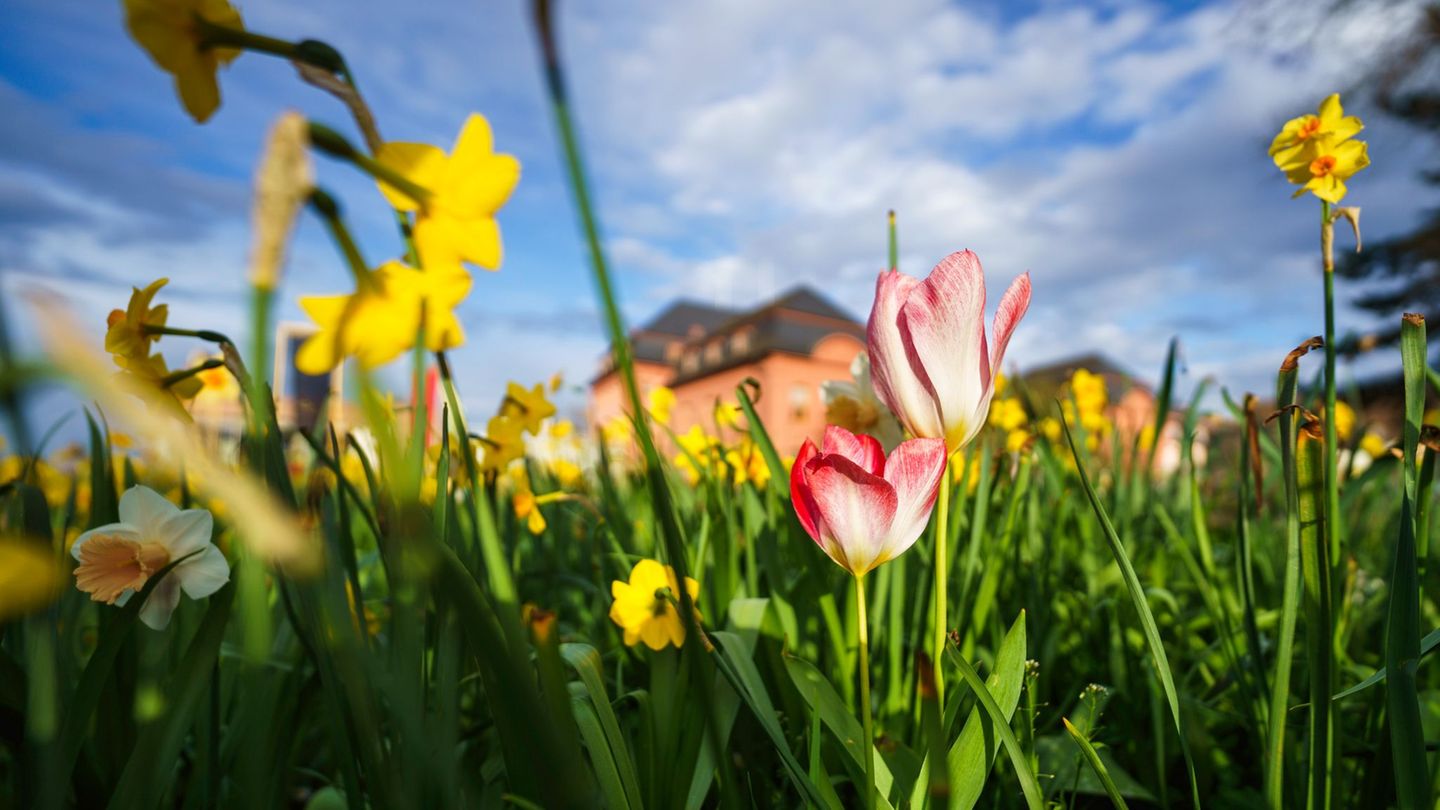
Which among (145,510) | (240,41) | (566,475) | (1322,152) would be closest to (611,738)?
(145,510)

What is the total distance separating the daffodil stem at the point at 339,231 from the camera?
0.29m

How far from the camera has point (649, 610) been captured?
900 millimetres

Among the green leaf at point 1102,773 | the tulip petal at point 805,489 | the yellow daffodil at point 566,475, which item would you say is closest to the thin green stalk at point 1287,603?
the green leaf at point 1102,773

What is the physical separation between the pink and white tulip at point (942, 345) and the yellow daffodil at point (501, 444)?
840 millimetres

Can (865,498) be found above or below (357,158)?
below

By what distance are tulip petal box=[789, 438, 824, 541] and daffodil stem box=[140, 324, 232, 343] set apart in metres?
0.49

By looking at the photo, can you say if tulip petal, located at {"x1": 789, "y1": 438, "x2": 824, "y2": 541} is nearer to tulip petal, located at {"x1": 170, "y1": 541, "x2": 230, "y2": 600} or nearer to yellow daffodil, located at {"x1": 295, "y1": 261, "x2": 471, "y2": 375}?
yellow daffodil, located at {"x1": 295, "y1": 261, "x2": 471, "y2": 375}

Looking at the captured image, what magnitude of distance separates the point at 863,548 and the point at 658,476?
10.8 inches

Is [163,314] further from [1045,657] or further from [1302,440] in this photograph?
[1045,657]

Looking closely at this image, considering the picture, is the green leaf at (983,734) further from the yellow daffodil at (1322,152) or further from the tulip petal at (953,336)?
the yellow daffodil at (1322,152)

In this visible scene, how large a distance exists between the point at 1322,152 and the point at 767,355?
2451 centimetres

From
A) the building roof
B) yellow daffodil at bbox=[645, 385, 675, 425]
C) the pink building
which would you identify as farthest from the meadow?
the building roof

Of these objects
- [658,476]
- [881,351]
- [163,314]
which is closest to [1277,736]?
[881,351]

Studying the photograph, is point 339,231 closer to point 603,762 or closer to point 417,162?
point 417,162
